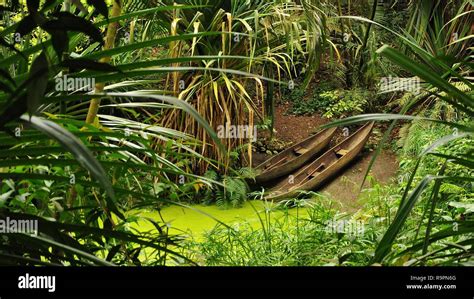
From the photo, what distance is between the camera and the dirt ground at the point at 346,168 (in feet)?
11.2

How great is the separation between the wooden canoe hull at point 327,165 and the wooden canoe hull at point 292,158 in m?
0.05

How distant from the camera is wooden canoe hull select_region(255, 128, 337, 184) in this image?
353cm

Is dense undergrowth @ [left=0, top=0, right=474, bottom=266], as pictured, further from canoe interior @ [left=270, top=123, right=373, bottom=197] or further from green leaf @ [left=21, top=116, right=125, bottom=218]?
canoe interior @ [left=270, top=123, right=373, bottom=197]

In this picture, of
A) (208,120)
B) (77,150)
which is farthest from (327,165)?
(77,150)

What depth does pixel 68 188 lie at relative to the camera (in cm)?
127

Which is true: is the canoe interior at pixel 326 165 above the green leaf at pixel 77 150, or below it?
above

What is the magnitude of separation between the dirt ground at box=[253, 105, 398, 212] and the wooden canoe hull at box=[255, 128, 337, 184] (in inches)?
6.3

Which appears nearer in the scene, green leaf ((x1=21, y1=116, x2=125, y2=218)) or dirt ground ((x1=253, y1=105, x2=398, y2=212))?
green leaf ((x1=21, y1=116, x2=125, y2=218))

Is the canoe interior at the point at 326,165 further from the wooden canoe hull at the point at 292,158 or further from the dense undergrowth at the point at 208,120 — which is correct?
the dense undergrowth at the point at 208,120

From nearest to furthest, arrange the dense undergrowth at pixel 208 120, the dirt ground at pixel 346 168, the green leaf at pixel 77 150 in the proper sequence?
the green leaf at pixel 77 150 < the dense undergrowth at pixel 208 120 < the dirt ground at pixel 346 168

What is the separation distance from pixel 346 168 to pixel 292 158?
12.5 inches

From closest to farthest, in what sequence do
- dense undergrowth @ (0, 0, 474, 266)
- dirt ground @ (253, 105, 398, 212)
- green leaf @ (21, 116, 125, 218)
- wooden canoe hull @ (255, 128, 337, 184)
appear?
green leaf @ (21, 116, 125, 218) < dense undergrowth @ (0, 0, 474, 266) < dirt ground @ (253, 105, 398, 212) < wooden canoe hull @ (255, 128, 337, 184)

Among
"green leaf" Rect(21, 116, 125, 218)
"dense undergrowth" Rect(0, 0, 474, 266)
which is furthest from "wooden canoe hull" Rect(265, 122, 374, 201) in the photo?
"green leaf" Rect(21, 116, 125, 218)

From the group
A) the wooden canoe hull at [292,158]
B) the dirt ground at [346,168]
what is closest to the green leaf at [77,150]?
the dirt ground at [346,168]
